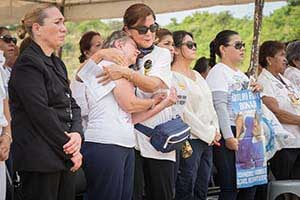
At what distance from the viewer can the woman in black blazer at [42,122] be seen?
3.22 metres

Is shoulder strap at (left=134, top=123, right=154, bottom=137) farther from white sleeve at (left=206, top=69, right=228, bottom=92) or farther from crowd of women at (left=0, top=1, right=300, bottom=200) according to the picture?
white sleeve at (left=206, top=69, right=228, bottom=92)

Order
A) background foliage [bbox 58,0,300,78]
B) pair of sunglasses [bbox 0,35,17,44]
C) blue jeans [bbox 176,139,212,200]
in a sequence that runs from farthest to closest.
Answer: background foliage [bbox 58,0,300,78] < pair of sunglasses [bbox 0,35,17,44] < blue jeans [bbox 176,139,212,200]

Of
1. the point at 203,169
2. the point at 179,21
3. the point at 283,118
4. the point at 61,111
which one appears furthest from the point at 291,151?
the point at 179,21

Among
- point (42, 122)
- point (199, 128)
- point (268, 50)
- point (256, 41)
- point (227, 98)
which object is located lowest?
point (199, 128)

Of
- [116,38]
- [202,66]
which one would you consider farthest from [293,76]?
[116,38]

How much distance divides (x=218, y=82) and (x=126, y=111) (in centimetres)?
142

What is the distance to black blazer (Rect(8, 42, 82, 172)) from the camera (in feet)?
10.5

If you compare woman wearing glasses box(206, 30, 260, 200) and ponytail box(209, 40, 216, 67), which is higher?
ponytail box(209, 40, 216, 67)

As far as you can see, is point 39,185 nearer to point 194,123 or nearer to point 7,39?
point 194,123

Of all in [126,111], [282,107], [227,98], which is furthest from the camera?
[282,107]

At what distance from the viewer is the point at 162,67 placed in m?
4.00

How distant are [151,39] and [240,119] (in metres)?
1.35

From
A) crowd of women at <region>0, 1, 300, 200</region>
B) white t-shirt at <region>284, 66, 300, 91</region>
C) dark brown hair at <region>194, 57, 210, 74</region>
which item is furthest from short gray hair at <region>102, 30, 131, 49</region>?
dark brown hair at <region>194, 57, 210, 74</region>

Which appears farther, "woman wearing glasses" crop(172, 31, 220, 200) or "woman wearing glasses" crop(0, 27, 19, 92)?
"woman wearing glasses" crop(0, 27, 19, 92)
